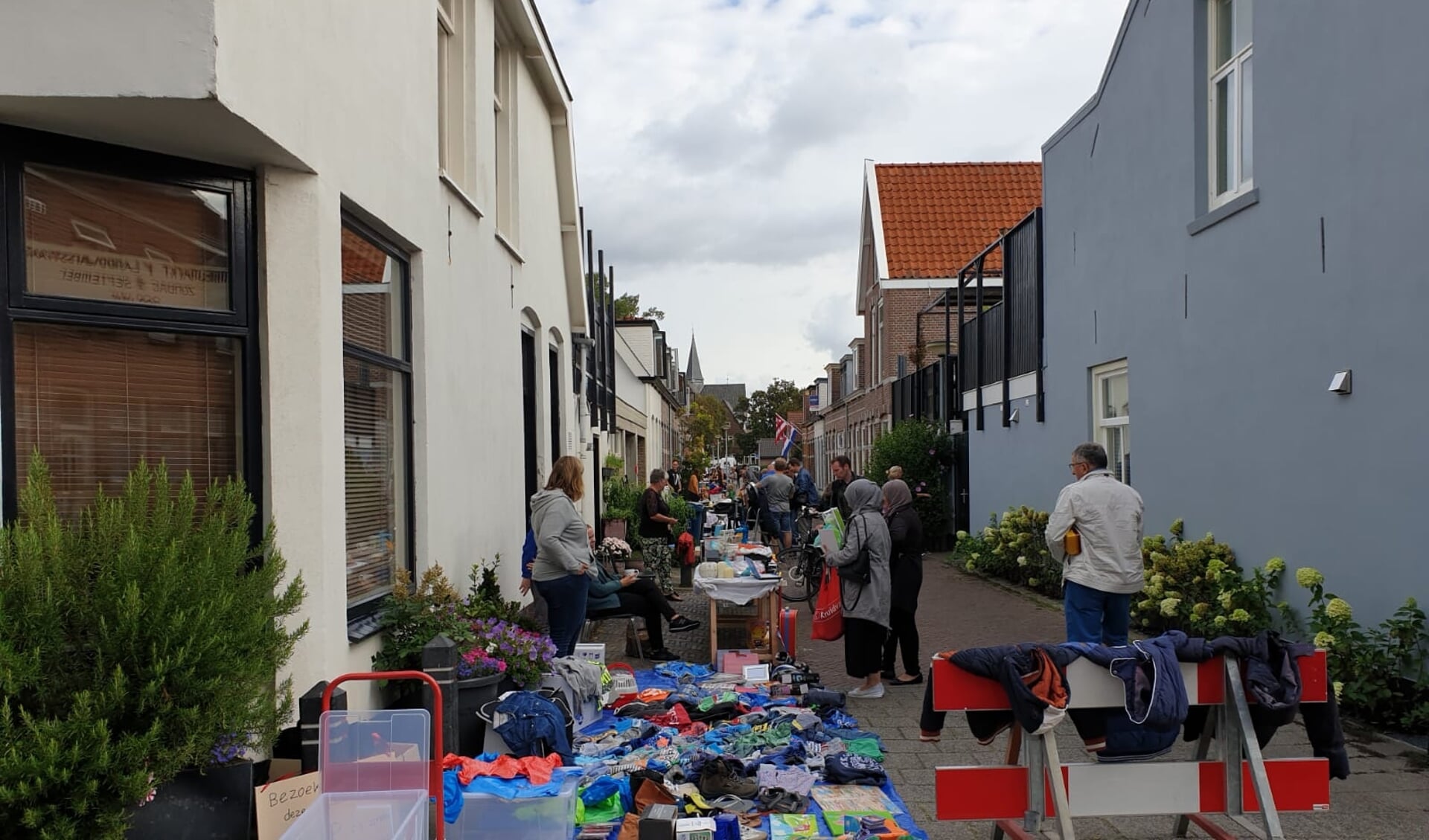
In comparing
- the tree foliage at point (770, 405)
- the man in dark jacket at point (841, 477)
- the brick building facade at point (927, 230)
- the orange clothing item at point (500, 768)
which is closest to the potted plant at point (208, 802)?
the orange clothing item at point (500, 768)

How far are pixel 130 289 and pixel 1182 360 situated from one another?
8445mm

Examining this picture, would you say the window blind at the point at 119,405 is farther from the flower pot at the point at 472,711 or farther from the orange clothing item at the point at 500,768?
the flower pot at the point at 472,711

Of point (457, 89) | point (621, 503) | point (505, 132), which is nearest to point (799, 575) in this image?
point (621, 503)

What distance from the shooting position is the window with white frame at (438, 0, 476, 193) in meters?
8.02

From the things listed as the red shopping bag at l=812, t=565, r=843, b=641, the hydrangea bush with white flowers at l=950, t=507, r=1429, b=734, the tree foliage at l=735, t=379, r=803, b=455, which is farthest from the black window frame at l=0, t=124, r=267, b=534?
the tree foliage at l=735, t=379, r=803, b=455

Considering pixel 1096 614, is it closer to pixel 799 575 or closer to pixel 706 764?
pixel 706 764

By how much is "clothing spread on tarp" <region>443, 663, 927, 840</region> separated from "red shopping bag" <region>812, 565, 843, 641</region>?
2.28ft

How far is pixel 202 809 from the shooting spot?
3.60 m

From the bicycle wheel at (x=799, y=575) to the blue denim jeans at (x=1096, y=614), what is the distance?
11.5 ft

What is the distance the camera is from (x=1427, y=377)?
242 inches

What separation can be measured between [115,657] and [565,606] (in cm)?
474

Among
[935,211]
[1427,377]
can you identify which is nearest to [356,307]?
[1427,377]

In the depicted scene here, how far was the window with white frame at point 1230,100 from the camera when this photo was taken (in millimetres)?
8602

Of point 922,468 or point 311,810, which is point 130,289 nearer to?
point 311,810
